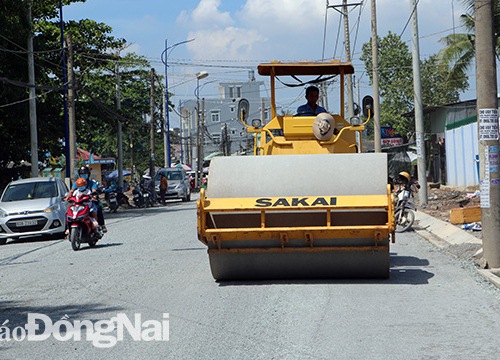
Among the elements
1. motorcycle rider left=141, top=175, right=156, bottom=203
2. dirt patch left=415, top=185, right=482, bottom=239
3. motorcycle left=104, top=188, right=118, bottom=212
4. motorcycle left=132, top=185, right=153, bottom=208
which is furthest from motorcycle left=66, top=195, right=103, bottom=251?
motorcycle rider left=141, top=175, right=156, bottom=203

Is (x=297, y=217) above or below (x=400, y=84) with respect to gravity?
below

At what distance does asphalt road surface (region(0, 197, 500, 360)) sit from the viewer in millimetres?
7293

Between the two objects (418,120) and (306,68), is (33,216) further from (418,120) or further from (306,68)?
(418,120)

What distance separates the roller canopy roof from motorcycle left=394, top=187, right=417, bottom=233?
248 inches

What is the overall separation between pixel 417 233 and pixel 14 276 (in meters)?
9.80

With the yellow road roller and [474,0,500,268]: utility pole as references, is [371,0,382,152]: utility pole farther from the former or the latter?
the yellow road roller

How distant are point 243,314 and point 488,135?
5.19 meters

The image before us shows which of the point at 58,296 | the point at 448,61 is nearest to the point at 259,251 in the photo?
the point at 58,296

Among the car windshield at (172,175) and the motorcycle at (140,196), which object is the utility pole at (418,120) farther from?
the car windshield at (172,175)

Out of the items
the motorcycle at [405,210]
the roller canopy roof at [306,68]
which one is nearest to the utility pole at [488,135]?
the roller canopy roof at [306,68]

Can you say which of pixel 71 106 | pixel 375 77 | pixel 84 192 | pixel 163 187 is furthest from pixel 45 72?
pixel 84 192

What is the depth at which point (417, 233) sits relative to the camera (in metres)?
19.2

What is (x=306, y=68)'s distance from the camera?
13547mm

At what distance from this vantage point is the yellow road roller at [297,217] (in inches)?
405
